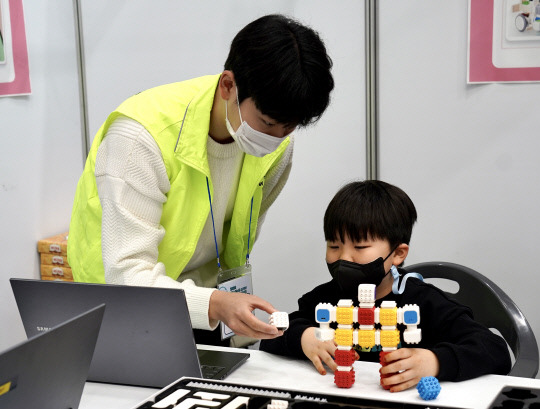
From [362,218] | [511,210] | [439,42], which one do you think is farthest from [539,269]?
[362,218]

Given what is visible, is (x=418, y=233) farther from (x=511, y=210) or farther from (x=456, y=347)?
(x=456, y=347)

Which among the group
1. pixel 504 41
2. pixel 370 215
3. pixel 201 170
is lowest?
pixel 370 215

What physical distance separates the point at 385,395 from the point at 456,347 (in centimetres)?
18

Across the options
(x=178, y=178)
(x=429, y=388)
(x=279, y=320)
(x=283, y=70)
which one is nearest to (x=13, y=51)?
(x=178, y=178)

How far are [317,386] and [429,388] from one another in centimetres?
21

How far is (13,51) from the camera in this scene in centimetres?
268

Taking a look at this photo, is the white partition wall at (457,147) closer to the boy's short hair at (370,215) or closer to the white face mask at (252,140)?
the boy's short hair at (370,215)

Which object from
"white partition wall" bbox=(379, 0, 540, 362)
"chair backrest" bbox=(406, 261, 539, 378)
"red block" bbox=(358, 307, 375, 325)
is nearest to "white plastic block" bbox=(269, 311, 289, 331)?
"red block" bbox=(358, 307, 375, 325)

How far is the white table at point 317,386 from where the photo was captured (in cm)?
120

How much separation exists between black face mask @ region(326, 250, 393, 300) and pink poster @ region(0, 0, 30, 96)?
5.70 feet

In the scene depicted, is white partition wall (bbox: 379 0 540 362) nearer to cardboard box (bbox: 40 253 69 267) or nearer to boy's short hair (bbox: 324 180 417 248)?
boy's short hair (bbox: 324 180 417 248)

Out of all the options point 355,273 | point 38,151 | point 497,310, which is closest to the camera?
point 355,273

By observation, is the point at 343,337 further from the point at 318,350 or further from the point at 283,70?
the point at 283,70

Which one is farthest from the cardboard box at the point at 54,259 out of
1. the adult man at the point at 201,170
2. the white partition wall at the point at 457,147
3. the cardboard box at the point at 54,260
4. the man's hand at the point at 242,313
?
the man's hand at the point at 242,313
